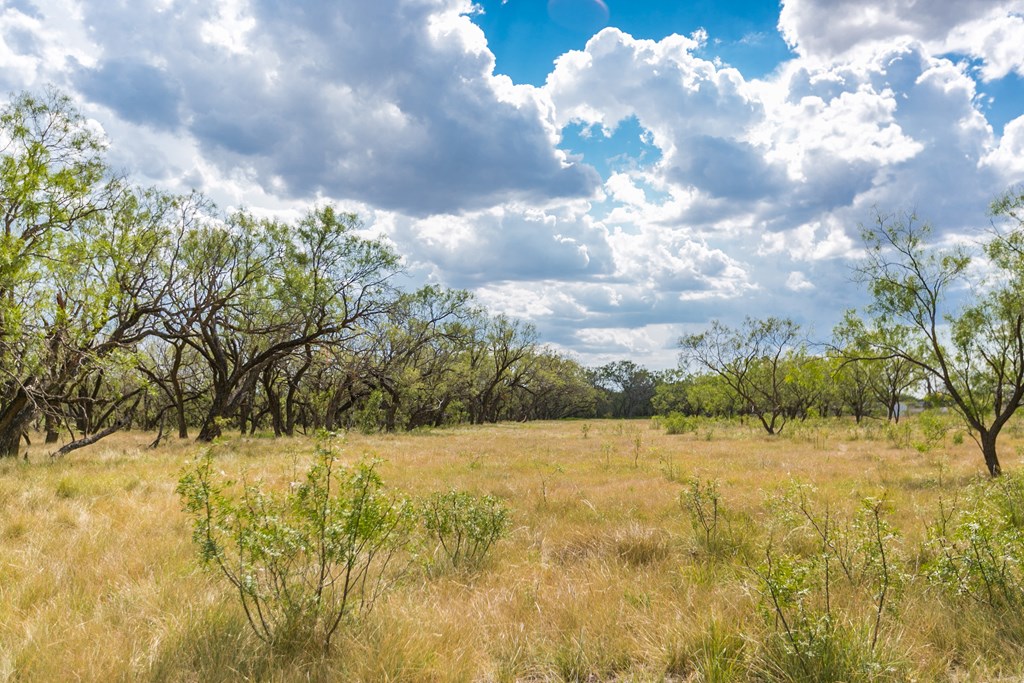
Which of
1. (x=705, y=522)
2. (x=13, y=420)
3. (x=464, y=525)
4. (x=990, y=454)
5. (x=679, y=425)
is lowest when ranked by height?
(x=679, y=425)

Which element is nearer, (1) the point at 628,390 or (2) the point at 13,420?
(2) the point at 13,420

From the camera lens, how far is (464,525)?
6.97m

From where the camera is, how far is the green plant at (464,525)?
672cm

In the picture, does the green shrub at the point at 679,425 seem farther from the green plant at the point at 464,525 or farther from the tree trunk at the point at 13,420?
the tree trunk at the point at 13,420

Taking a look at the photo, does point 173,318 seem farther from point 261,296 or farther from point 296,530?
point 296,530

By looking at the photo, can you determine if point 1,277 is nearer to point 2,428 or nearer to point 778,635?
point 2,428

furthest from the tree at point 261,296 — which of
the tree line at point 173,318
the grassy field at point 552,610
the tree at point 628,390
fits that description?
the tree at point 628,390

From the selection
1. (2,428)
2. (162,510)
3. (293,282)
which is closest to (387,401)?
(293,282)

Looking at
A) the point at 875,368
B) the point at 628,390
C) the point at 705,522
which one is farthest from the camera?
the point at 628,390

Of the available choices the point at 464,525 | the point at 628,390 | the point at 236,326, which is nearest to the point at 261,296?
the point at 236,326

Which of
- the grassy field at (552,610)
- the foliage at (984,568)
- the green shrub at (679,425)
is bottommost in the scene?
the green shrub at (679,425)

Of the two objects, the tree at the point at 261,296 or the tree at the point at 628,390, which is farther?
the tree at the point at 628,390

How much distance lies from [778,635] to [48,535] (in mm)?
8434

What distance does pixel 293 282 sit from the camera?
79.0 ft
